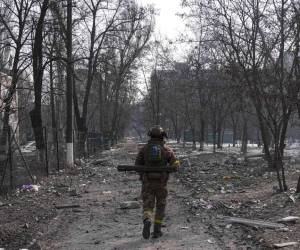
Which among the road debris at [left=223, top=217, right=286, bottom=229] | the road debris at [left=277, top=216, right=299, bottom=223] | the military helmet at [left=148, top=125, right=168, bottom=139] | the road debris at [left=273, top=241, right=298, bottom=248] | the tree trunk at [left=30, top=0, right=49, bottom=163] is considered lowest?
the road debris at [left=273, top=241, right=298, bottom=248]

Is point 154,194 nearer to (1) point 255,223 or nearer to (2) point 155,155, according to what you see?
(2) point 155,155

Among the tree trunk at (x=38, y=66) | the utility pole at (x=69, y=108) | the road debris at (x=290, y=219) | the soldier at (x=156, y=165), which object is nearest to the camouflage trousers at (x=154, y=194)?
the soldier at (x=156, y=165)

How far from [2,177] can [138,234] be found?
609cm

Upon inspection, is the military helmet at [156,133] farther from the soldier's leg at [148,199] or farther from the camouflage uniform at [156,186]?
the soldier's leg at [148,199]

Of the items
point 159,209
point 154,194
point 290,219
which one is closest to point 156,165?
point 154,194

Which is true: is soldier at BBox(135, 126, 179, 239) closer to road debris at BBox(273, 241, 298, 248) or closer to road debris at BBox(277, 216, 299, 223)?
road debris at BBox(273, 241, 298, 248)

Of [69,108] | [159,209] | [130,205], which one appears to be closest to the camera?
[159,209]

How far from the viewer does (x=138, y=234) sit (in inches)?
350

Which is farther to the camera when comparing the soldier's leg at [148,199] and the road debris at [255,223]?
the road debris at [255,223]

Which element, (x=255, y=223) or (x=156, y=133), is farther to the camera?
(x=255, y=223)

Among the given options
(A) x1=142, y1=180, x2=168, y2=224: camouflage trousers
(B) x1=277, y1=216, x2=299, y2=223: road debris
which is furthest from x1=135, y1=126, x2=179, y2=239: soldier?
(B) x1=277, y1=216, x2=299, y2=223: road debris

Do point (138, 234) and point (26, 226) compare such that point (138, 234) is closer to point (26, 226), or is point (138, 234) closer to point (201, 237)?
point (201, 237)

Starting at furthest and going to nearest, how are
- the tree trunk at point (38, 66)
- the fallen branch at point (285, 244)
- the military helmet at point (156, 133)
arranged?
the tree trunk at point (38, 66) < the military helmet at point (156, 133) < the fallen branch at point (285, 244)

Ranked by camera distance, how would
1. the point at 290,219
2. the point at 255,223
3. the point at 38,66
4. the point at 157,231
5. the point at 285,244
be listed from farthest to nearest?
the point at 38,66 < the point at 255,223 < the point at 290,219 < the point at 157,231 < the point at 285,244
